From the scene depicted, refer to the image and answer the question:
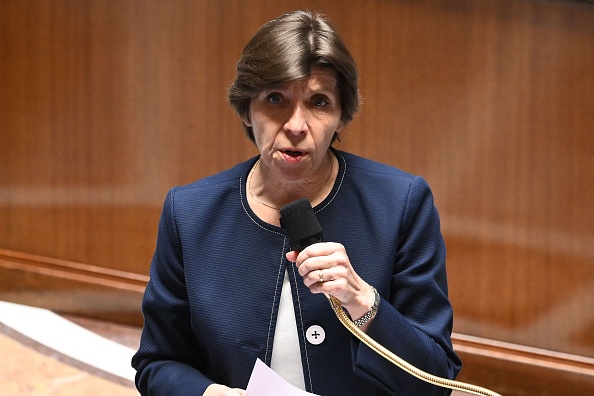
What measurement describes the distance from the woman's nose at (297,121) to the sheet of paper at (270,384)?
239 mm

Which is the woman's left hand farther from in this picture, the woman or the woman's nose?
the woman's nose

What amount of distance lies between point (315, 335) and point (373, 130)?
1.07 m

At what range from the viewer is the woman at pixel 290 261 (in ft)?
3.47

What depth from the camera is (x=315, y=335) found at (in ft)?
3.59

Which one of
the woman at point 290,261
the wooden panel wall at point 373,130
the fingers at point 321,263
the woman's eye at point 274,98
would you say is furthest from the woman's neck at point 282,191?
the wooden panel wall at point 373,130

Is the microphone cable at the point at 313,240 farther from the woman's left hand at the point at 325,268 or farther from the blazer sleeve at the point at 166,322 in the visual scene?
the blazer sleeve at the point at 166,322

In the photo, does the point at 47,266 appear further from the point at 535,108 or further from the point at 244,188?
the point at 244,188

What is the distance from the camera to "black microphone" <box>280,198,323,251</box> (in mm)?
932

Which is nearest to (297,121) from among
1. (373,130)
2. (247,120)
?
(247,120)

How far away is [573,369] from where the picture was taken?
201 cm

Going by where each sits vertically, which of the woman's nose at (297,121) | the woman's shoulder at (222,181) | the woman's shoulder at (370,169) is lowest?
the woman's shoulder at (222,181)

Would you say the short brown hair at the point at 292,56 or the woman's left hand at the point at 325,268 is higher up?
the short brown hair at the point at 292,56

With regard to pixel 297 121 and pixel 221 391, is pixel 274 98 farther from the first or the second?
pixel 221 391

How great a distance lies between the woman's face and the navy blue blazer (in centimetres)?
8
